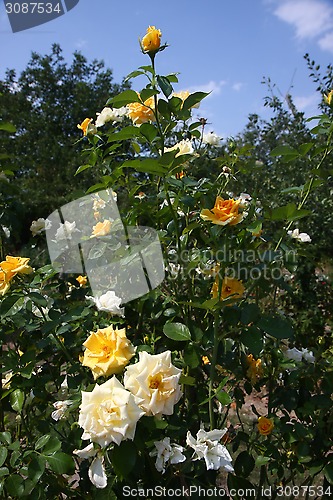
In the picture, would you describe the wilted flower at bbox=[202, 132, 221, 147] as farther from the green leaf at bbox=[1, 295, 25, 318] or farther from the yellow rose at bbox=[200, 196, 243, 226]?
the green leaf at bbox=[1, 295, 25, 318]

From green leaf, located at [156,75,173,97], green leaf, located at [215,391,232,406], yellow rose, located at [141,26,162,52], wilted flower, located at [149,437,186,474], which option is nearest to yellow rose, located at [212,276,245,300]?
green leaf, located at [215,391,232,406]

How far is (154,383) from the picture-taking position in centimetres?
101

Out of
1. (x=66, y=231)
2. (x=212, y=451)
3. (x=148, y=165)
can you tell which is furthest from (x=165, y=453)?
(x=66, y=231)

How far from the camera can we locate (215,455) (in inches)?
41.0

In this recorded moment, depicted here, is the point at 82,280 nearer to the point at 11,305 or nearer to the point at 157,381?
the point at 11,305

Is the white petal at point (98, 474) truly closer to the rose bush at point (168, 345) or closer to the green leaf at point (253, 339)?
the rose bush at point (168, 345)

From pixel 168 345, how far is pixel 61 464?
400mm

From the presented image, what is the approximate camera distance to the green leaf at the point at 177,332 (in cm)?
116

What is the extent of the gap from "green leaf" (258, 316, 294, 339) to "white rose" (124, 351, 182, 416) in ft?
0.70

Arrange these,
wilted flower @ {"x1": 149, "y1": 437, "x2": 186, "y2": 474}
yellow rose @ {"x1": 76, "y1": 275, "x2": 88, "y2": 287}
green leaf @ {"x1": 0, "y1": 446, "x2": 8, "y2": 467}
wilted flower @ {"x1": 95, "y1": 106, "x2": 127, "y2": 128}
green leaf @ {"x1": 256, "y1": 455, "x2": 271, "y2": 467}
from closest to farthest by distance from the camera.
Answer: wilted flower @ {"x1": 149, "y1": 437, "x2": 186, "y2": 474} → green leaf @ {"x1": 0, "y1": 446, "x2": 8, "y2": 467} → green leaf @ {"x1": 256, "y1": 455, "x2": 271, "y2": 467} → wilted flower @ {"x1": 95, "y1": 106, "x2": 127, "y2": 128} → yellow rose @ {"x1": 76, "y1": 275, "x2": 88, "y2": 287}

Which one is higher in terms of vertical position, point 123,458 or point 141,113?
point 141,113

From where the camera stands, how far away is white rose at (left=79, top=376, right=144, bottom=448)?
3.07 feet

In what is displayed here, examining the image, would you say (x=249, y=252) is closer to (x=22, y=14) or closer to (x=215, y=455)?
(x=215, y=455)

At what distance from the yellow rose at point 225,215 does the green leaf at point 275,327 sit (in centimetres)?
23
